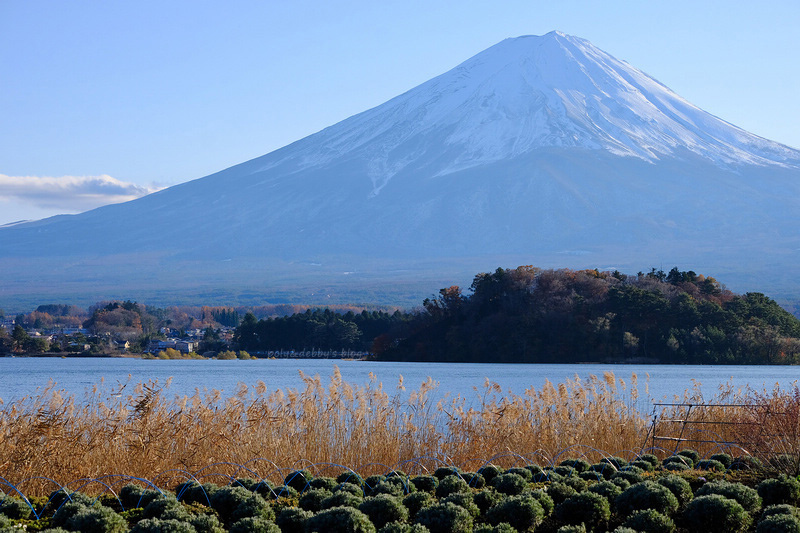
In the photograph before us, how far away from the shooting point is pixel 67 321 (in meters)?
122

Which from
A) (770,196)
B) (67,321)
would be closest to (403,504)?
(67,321)

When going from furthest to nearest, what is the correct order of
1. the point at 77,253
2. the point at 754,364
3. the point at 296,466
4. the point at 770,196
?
the point at 77,253 < the point at 770,196 < the point at 754,364 < the point at 296,466

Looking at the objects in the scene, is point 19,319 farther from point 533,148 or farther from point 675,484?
point 675,484

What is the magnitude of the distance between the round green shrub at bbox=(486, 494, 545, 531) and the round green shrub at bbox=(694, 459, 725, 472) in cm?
383

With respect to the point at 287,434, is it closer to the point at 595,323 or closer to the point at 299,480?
the point at 299,480

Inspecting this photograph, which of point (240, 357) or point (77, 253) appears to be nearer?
point (240, 357)

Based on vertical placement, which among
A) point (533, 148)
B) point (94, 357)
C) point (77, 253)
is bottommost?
point (94, 357)

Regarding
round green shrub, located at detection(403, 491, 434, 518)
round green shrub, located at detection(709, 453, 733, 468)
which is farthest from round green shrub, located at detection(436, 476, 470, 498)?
round green shrub, located at detection(709, 453, 733, 468)

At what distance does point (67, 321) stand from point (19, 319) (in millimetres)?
9159

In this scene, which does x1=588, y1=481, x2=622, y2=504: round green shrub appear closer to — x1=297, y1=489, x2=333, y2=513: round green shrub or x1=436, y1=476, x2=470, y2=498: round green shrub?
x1=436, y1=476, x2=470, y2=498: round green shrub

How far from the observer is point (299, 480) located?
1084 cm

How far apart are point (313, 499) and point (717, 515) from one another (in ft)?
11.6

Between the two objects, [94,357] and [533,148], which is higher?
[533,148]

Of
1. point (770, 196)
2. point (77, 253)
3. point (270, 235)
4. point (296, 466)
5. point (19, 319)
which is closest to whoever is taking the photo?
point (296, 466)
